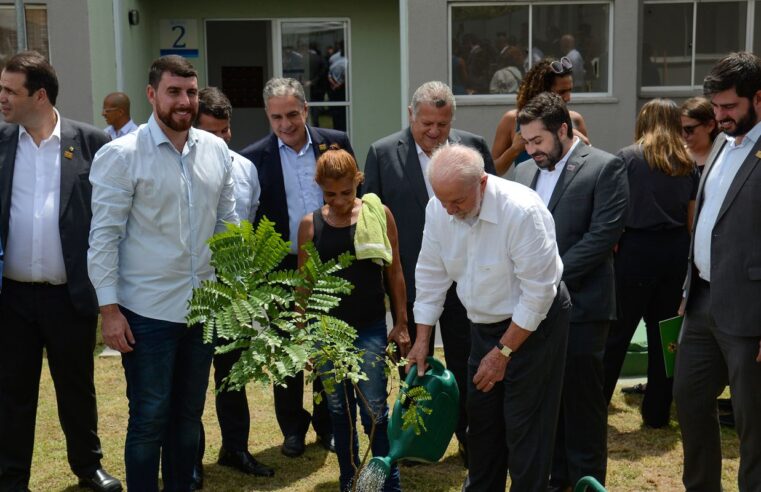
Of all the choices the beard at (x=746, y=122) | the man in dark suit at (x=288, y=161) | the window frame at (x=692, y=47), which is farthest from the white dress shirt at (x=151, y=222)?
the window frame at (x=692, y=47)

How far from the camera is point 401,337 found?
485 centimetres

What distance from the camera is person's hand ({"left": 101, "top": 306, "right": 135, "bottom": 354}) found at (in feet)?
13.3

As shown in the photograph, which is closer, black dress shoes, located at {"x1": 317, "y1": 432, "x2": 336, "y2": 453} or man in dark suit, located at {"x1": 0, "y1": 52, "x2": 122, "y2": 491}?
man in dark suit, located at {"x1": 0, "y1": 52, "x2": 122, "y2": 491}

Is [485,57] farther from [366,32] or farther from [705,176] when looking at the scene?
[705,176]

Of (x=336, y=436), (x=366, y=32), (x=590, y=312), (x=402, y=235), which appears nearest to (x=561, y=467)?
(x=590, y=312)

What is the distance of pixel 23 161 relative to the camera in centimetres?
469

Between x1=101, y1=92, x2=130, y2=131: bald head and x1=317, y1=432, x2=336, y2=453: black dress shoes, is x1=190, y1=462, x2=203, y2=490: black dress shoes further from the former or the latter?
x1=101, y1=92, x2=130, y2=131: bald head

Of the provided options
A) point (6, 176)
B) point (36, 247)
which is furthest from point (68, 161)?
point (36, 247)

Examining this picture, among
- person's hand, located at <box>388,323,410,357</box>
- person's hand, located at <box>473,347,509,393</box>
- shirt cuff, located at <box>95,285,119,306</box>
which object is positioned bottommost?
person's hand, located at <box>388,323,410,357</box>

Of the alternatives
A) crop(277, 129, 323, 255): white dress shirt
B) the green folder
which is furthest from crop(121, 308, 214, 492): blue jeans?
the green folder

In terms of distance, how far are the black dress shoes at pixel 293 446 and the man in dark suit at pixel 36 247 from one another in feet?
4.58

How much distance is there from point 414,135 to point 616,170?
4.10 feet

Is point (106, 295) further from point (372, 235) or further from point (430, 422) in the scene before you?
point (430, 422)

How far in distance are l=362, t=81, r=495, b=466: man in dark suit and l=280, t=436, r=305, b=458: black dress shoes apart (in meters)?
0.98
